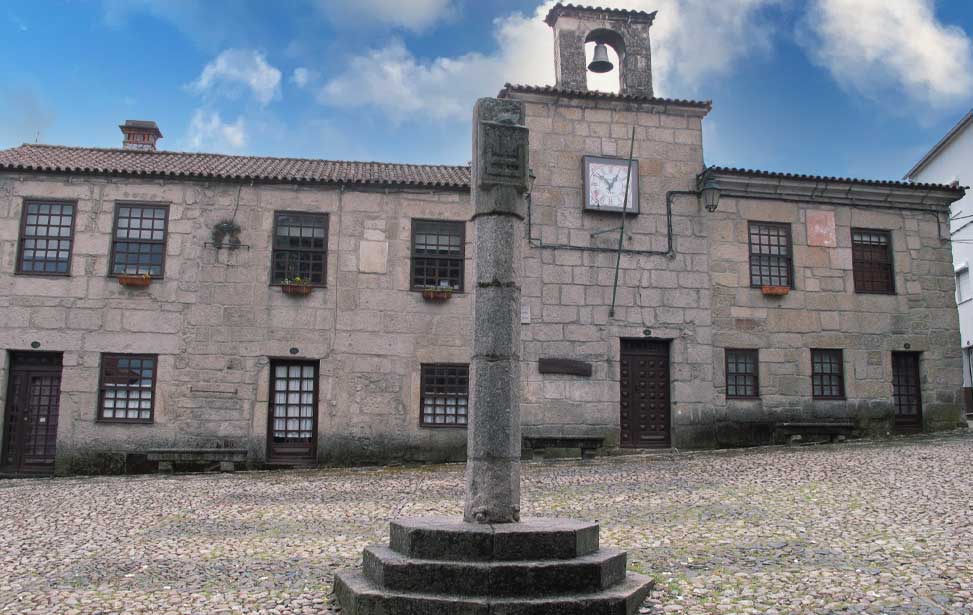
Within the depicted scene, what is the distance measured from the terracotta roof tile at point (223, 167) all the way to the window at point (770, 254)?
5.86 m

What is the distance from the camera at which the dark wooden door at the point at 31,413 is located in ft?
45.4

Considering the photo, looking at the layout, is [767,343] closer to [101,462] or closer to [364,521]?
[364,521]

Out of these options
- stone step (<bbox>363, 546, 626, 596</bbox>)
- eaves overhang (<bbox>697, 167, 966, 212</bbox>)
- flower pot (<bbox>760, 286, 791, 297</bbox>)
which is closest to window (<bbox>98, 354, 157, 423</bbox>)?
stone step (<bbox>363, 546, 626, 596</bbox>)

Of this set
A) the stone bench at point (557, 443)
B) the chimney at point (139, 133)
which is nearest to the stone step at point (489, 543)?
the stone bench at point (557, 443)

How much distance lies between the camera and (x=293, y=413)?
14.4 metres

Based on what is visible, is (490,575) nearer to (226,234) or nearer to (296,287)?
(296,287)

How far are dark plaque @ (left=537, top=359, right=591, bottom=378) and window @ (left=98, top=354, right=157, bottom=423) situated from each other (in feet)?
22.6

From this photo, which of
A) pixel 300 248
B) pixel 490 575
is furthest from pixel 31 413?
pixel 490 575

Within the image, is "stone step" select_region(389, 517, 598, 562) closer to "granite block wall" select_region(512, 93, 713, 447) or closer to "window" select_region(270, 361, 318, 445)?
"granite block wall" select_region(512, 93, 713, 447)

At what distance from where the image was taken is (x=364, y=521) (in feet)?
26.9

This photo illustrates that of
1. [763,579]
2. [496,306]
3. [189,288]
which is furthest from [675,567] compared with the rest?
[189,288]

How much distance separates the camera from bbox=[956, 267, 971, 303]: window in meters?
25.2

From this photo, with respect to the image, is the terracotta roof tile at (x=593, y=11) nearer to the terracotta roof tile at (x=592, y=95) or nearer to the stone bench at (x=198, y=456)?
the terracotta roof tile at (x=592, y=95)

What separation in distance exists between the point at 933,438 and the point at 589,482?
8098 mm
